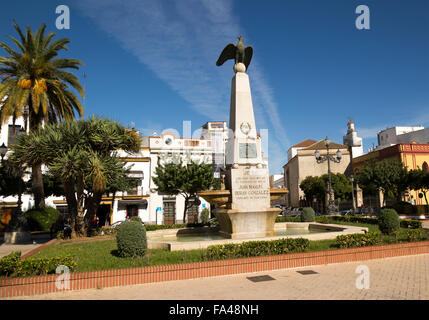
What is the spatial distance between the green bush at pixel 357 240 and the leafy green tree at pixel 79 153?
33.6ft

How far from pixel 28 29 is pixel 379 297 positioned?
2294cm

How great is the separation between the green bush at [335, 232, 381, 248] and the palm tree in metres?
17.8

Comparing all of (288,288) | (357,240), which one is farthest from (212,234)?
(288,288)

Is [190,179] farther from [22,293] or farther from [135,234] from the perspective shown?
[22,293]

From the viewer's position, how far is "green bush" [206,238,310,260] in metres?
8.11

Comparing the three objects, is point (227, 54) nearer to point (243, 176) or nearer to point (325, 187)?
point (243, 176)

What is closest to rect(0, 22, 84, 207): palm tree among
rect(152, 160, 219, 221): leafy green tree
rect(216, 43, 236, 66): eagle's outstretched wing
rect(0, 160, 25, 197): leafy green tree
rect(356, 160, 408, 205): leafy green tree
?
rect(0, 160, 25, 197): leafy green tree

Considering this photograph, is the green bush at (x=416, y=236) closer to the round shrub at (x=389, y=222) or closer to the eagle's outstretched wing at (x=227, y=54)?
the round shrub at (x=389, y=222)

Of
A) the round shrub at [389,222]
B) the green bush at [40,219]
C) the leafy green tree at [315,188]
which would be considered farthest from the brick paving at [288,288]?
the leafy green tree at [315,188]

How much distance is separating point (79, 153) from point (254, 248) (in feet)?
32.2

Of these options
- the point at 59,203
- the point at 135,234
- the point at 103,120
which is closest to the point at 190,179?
the point at 103,120

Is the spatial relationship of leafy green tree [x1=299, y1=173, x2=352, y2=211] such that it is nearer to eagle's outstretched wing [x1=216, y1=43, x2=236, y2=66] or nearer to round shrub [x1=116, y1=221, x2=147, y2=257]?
eagle's outstretched wing [x1=216, y1=43, x2=236, y2=66]

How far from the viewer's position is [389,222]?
11.9 meters
